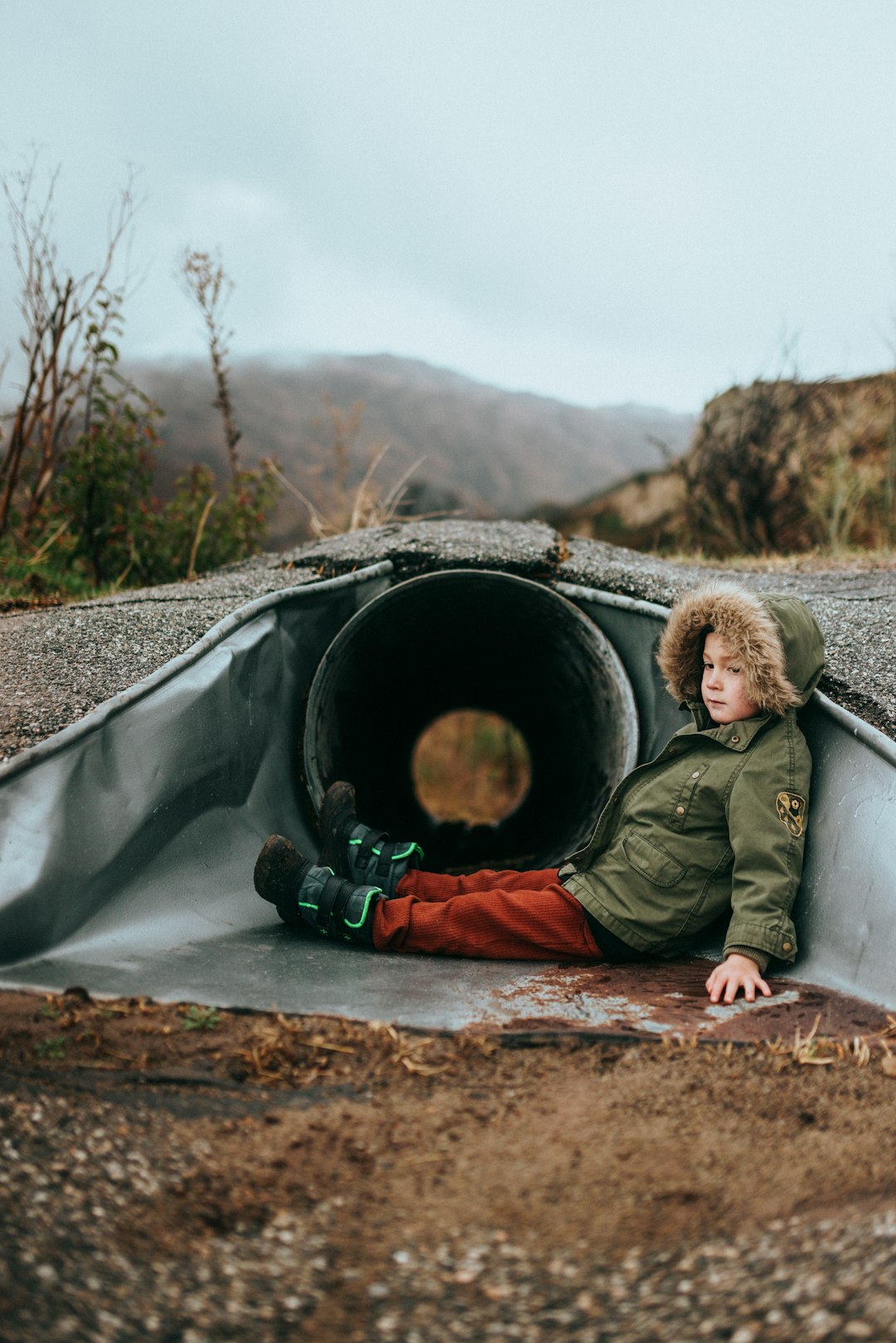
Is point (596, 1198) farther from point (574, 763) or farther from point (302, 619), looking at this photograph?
point (574, 763)

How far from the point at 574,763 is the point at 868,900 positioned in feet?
6.86

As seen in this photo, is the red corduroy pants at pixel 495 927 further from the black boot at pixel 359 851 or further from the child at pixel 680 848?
the black boot at pixel 359 851

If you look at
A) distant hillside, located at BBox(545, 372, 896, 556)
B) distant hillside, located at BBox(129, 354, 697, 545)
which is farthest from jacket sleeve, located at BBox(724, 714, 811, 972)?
distant hillside, located at BBox(129, 354, 697, 545)

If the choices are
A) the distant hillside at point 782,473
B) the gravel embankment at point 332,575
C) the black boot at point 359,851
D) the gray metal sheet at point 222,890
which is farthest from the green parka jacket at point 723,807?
the distant hillside at point 782,473

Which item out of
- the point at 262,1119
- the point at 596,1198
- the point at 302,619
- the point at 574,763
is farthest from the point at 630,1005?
the point at 574,763

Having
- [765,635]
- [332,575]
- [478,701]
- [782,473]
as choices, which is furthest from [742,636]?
[782,473]

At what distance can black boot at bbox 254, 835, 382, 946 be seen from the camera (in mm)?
2525

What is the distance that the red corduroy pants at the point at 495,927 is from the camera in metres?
2.49

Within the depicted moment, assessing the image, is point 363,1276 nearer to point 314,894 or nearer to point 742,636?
point 314,894

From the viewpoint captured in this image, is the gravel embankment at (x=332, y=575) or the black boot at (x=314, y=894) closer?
the black boot at (x=314, y=894)

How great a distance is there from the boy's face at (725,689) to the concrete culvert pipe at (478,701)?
0.81m

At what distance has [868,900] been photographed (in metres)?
2.14

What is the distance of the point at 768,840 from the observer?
224cm

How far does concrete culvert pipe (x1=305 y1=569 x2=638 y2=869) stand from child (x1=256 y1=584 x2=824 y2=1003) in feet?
2.35
